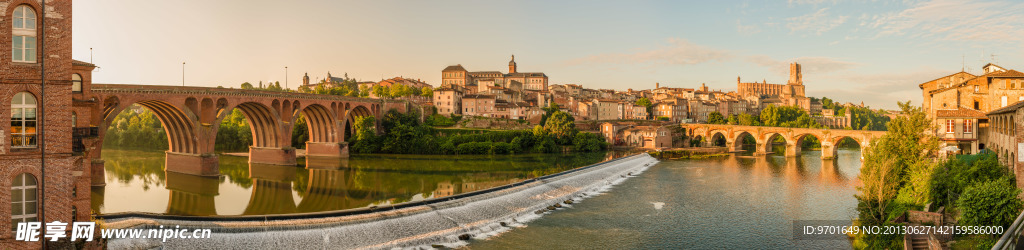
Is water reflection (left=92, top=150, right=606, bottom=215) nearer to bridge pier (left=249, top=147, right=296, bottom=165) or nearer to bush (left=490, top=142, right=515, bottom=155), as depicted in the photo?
bridge pier (left=249, top=147, right=296, bottom=165)

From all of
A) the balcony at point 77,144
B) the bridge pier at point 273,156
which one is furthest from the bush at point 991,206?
the bridge pier at point 273,156

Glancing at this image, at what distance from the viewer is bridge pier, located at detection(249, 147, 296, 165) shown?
1839 inches

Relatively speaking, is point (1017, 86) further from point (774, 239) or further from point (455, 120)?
point (455, 120)

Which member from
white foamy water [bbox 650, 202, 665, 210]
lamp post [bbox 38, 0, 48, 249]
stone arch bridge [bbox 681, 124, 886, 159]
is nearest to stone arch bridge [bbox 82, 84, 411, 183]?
lamp post [bbox 38, 0, 48, 249]

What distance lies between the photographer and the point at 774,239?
71.5 ft

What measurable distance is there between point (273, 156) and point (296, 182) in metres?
11.7

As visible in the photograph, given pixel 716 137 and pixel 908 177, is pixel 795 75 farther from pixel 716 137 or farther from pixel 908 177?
pixel 908 177

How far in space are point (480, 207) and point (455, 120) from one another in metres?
52.5

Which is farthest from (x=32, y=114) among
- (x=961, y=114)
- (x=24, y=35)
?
(x=961, y=114)

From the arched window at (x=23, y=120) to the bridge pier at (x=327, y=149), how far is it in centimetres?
4341

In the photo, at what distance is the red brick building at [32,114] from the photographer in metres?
12.0

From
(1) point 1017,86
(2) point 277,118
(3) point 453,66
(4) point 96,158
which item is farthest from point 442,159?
(3) point 453,66

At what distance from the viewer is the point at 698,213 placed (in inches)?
1062

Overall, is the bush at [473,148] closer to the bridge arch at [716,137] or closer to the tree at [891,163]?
the bridge arch at [716,137]
